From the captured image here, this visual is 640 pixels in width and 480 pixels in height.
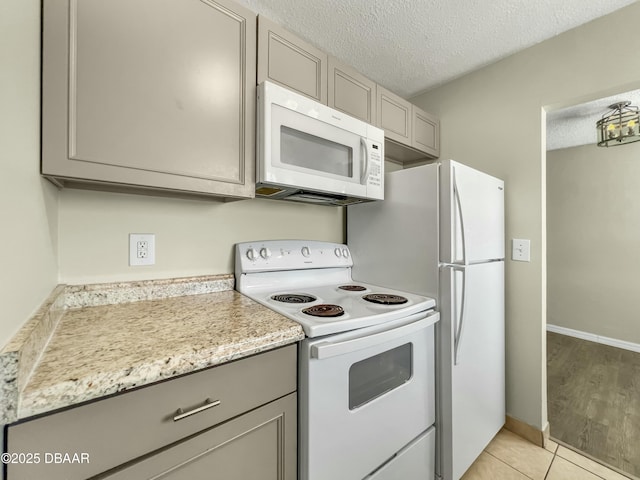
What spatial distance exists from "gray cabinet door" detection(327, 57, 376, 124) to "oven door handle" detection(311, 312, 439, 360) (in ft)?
3.76

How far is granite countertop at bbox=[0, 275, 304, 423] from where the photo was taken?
515 millimetres

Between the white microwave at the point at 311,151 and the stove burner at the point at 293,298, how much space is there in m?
0.51

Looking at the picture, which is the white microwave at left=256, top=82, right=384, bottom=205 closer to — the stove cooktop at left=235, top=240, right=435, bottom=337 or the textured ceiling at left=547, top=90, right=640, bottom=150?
the stove cooktop at left=235, top=240, right=435, bottom=337

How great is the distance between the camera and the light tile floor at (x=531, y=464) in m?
1.41

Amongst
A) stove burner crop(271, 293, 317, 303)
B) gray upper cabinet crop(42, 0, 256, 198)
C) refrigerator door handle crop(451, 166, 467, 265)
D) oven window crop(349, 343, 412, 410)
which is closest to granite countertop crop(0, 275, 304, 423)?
stove burner crop(271, 293, 317, 303)

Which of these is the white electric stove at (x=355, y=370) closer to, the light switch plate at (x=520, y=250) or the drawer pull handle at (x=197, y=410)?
the drawer pull handle at (x=197, y=410)

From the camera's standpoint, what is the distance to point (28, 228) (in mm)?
683

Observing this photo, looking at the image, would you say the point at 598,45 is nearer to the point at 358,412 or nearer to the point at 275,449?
the point at 358,412

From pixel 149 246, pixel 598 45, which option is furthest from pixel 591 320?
pixel 149 246

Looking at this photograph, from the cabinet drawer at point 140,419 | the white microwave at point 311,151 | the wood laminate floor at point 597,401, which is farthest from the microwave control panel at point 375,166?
the wood laminate floor at point 597,401

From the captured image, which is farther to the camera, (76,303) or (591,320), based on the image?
(591,320)

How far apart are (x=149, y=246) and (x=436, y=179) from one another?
140cm

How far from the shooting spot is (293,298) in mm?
1300

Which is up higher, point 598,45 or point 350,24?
point 350,24
